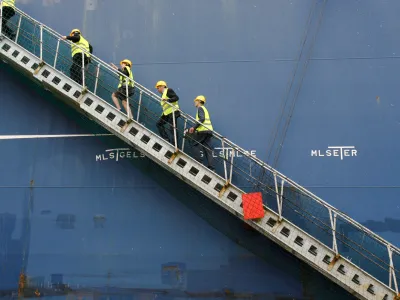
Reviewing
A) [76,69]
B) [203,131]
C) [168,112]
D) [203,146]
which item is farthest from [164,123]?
[76,69]

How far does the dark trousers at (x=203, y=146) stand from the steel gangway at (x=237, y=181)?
126 mm

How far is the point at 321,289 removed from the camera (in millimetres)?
5918

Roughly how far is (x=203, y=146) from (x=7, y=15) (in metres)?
3.93

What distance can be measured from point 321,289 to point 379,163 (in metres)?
1.97

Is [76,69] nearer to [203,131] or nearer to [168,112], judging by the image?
[168,112]

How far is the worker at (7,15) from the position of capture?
6.92m

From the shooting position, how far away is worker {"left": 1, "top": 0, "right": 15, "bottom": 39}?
22.7 ft

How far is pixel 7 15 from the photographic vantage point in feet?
23.1

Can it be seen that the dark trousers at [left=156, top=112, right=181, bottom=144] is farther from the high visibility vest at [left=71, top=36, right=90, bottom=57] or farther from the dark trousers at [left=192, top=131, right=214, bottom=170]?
the high visibility vest at [left=71, top=36, right=90, bottom=57]

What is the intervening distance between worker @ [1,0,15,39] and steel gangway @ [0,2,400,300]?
62 mm

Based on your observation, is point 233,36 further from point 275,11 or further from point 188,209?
point 188,209

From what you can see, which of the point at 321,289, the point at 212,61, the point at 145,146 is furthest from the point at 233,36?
the point at 321,289

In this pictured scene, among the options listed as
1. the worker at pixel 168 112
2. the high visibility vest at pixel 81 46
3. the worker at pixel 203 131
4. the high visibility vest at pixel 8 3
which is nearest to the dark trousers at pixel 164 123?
the worker at pixel 168 112

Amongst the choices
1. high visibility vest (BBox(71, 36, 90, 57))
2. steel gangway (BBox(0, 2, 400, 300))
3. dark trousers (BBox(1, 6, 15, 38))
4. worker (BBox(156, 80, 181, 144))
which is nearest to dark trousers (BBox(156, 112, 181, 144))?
worker (BBox(156, 80, 181, 144))
